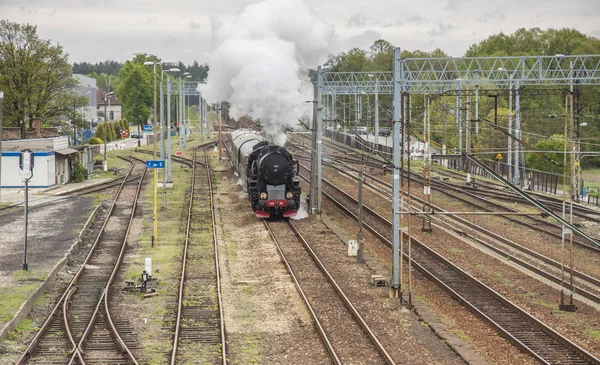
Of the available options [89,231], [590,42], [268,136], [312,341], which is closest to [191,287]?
[312,341]

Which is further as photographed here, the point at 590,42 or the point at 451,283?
the point at 590,42

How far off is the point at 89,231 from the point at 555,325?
843 inches

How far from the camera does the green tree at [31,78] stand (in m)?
67.6

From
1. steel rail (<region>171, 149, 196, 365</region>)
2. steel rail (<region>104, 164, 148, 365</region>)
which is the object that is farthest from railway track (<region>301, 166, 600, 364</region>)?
steel rail (<region>104, 164, 148, 365</region>)

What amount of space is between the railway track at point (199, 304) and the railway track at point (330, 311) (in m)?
2.38

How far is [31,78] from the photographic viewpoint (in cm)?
6800

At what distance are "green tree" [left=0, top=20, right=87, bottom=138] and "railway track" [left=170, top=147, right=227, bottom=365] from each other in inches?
1382

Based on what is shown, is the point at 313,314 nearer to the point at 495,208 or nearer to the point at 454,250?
the point at 454,250

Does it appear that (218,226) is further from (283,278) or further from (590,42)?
(590,42)

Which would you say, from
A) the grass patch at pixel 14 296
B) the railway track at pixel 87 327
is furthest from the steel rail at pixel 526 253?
the grass patch at pixel 14 296

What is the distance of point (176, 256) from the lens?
2961 cm

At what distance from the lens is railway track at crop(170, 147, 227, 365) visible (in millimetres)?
17578

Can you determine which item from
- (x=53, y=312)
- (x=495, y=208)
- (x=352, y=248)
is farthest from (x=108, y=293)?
(x=495, y=208)

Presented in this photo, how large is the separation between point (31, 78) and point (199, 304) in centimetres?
5138
